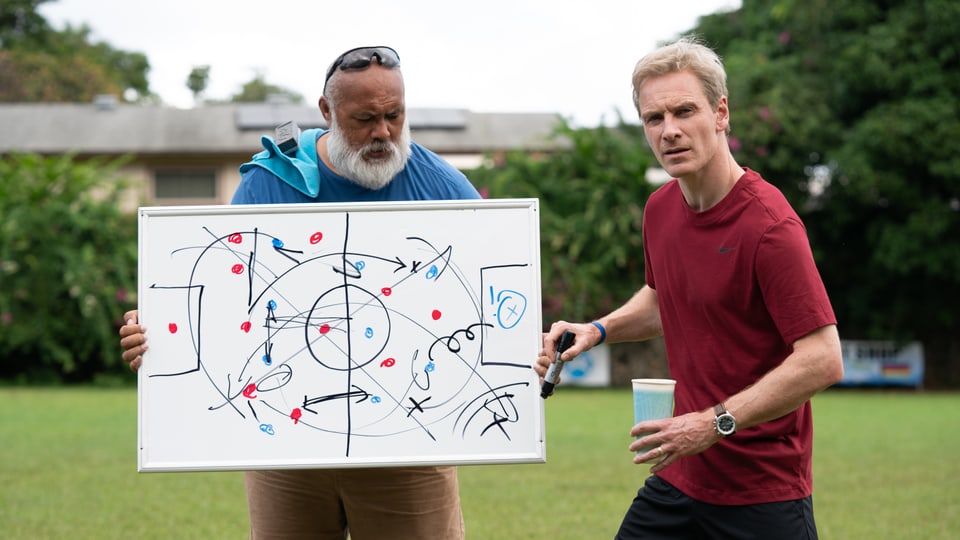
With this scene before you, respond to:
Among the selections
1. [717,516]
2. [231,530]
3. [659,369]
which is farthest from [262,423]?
[659,369]

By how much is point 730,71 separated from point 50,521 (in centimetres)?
2163

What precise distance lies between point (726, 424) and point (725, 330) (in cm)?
34

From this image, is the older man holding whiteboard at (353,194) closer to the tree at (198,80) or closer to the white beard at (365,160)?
the white beard at (365,160)

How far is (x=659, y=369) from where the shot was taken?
2370 centimetres

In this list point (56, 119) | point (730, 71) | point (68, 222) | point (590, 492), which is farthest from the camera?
point (56, 119)

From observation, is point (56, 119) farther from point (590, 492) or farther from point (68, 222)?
point (590, 492)

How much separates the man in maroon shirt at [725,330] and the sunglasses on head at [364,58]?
940 millimetres

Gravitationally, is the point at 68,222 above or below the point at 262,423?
above

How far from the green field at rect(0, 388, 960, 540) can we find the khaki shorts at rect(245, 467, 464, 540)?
350cm

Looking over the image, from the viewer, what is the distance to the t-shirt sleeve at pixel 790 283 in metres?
3.15

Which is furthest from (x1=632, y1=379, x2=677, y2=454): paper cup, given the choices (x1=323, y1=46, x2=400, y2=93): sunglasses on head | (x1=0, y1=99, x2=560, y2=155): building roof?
(x1=0, y1=99, x2=560, y2=155): building roof

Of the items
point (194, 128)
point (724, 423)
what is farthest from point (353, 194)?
point (194, 128)

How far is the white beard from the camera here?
399cm

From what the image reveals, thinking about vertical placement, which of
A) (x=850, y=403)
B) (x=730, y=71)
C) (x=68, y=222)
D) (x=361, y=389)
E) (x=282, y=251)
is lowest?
(x=850, y=403)
